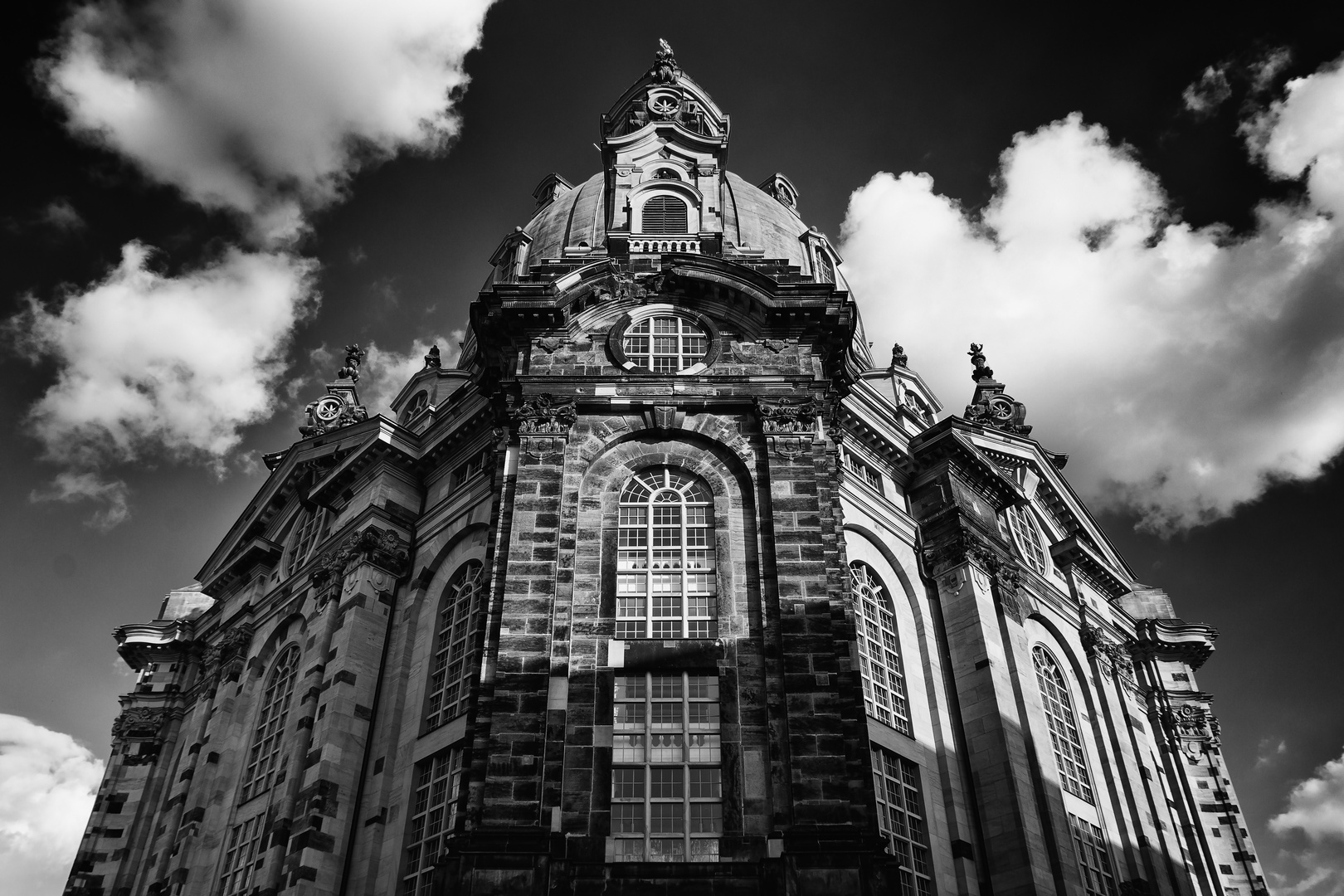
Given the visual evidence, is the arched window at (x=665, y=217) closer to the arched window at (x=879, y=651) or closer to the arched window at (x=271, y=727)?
the arched window at (x=879, y=651)

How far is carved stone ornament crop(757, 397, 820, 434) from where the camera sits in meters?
31.7

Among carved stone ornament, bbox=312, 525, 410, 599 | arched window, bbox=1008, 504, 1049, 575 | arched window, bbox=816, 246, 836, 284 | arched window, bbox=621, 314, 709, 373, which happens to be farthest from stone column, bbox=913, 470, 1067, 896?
carved stone ornament, bbox=312, 525, 410, 599

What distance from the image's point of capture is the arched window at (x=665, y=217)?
46.8 metres

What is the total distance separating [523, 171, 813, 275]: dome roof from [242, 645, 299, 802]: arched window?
2247 cm

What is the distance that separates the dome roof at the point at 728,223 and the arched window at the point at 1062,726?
2248 centimetres

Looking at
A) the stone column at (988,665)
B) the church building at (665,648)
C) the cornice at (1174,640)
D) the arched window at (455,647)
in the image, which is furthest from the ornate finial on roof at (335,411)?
the cornice at (1174,640)

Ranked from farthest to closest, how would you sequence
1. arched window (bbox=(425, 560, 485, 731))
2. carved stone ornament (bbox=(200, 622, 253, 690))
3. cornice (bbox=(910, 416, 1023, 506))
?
carved stone ornament (bbox=(200, 622, 253, 690)) → cornice (bbox=(910, 416, 1023, 506)) → arched window (bbox=(425, 560, 485, 731))

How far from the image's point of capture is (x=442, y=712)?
32.9 meters

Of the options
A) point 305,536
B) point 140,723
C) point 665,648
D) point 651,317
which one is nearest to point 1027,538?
point 651,317

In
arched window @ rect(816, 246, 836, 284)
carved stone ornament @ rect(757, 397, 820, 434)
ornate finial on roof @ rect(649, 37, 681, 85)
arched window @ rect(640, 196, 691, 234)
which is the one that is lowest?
carved stone ornament @ rect(757, 397, 820, 434)

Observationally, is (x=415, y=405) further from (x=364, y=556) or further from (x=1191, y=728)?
(x=1191, y=728)

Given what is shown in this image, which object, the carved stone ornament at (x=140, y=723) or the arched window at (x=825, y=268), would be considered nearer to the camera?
the carved stone ornament at (x=140, y=723)

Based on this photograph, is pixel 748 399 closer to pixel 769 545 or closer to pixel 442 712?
pixel 769 545

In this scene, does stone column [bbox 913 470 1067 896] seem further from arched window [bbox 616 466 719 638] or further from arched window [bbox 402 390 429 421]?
arched window [bbox 402 390 429 421]
